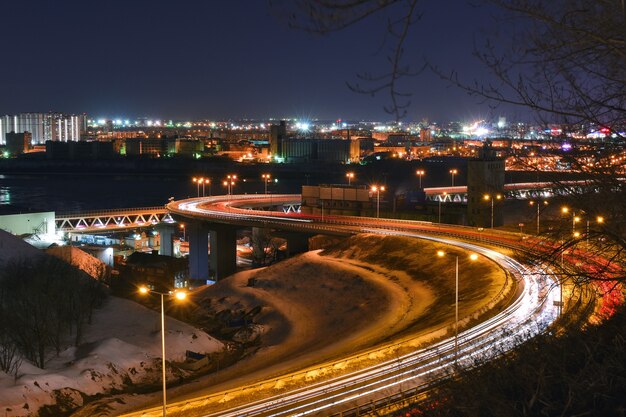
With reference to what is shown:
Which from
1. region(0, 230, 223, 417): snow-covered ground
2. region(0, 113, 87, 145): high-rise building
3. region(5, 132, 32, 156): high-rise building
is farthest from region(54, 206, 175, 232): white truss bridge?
region(0, 113, 87, 145): high-rise building

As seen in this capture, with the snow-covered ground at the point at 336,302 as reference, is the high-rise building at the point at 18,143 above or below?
above

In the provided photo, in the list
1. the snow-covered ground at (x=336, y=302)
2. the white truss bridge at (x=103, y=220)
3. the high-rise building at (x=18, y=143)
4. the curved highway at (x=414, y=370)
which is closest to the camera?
the curved highway at (x=414, y=370)

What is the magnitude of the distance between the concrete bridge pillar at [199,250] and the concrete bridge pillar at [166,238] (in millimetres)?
4222

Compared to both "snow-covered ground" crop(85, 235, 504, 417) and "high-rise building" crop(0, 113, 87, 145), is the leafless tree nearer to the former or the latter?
"snow-covered ground" crop(85, 235, 504, 417)

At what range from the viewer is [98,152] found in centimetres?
11481

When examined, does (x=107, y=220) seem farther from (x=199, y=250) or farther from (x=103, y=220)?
(x=199, y=250)

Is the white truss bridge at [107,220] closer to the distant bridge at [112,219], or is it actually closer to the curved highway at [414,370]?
the distant bridge at [112,219]

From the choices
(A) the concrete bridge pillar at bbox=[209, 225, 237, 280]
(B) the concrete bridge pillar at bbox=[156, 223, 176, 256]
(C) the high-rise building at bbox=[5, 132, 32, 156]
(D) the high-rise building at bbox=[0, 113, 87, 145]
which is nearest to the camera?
(A) the concrete bridge pillar at bbox=[209, 225, 237, 280]

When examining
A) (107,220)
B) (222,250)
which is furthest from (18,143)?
(222,250)

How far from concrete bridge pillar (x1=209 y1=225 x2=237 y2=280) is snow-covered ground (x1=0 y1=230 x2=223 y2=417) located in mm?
10950

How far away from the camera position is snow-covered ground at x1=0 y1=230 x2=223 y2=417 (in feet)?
36.0

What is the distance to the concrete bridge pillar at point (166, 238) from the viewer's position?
3462cm

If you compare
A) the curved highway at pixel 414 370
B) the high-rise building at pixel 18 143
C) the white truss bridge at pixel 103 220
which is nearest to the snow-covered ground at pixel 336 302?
the curved highway at pixel 414 370

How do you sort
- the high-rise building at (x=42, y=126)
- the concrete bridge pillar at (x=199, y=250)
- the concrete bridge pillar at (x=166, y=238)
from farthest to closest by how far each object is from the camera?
the high-rise building at (x=42, y=126)
the concrete bridge pillar at (x=166, y=238)
the concrete bridge pillar at (x=199, y=250)
